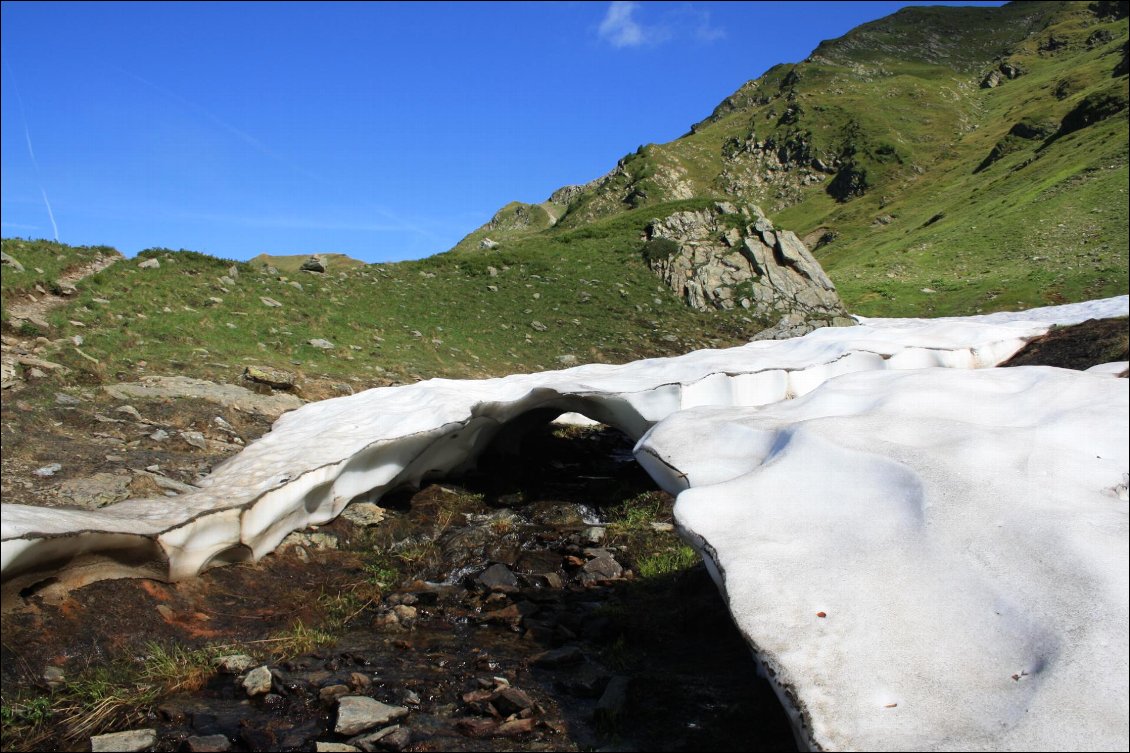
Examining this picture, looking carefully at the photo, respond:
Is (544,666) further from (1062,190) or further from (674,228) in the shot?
(1062,190)

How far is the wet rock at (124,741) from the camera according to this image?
15.6 ft

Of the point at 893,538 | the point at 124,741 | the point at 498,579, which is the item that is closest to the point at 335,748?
the point at 124,741

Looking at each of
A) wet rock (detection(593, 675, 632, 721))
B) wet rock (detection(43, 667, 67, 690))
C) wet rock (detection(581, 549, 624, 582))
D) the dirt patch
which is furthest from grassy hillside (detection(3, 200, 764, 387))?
the dirt patch

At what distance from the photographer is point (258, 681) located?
18.6 feet

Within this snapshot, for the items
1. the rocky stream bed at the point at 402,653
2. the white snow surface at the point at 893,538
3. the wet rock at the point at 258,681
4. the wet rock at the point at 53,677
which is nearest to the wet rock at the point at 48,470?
the white snow surface at the point at 893,538

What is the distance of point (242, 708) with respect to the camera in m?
5.41

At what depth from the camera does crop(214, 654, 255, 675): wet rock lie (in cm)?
588

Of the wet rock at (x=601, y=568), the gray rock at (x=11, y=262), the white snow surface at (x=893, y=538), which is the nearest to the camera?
the white snow surface at (x=893, y=538)

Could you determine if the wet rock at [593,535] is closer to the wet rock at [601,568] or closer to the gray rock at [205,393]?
the wet rock at [601,568]

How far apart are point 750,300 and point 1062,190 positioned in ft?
120

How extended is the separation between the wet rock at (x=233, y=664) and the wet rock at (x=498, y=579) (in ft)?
8.74

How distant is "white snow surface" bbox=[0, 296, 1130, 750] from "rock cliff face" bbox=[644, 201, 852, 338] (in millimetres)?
18735

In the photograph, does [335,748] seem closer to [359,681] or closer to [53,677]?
[359,681]

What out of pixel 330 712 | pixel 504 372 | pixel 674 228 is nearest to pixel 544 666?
pixel 330 712
